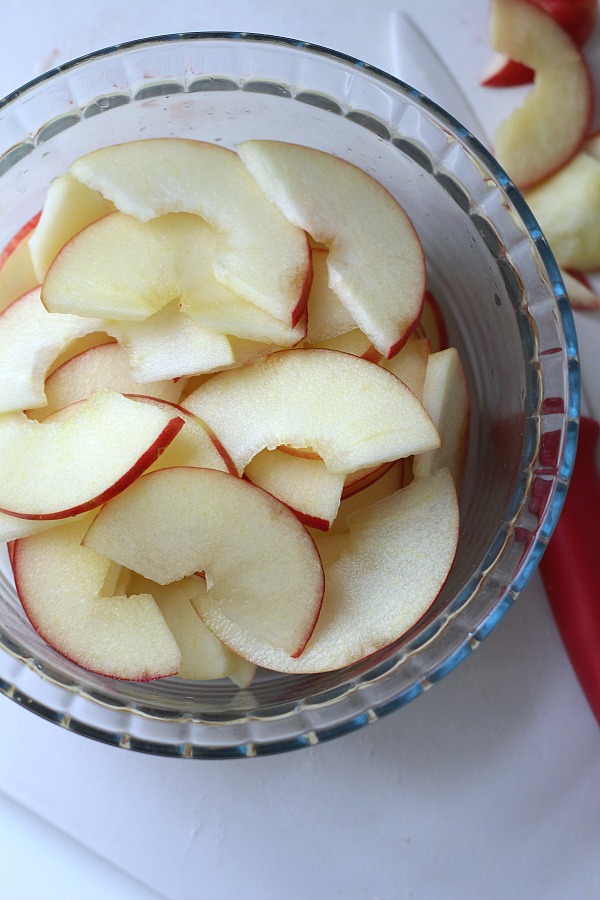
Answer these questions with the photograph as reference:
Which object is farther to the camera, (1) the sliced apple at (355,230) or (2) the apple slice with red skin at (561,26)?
(2) the apple slice with red skin at (561,26)

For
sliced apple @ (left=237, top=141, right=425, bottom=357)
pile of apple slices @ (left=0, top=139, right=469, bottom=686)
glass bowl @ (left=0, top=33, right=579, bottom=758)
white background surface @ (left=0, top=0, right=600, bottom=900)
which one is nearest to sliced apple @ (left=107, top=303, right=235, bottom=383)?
pile of apple slices @ (left=0, top=139, right=469, bottom=686)

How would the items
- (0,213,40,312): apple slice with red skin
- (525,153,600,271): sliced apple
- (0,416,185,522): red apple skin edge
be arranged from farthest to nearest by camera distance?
(525,153,600,271): sliced apple
(0,213,40,312): apple slice with red skin
(0,416,185,522): red apple skin edge

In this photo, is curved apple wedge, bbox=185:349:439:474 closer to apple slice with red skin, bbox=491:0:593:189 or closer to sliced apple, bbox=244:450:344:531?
sliced apple, bbox=244:450:344:531

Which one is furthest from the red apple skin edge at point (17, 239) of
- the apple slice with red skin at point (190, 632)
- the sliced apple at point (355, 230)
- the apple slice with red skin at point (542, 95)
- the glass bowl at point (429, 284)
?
the apple slice with red skin at point (542, 95)

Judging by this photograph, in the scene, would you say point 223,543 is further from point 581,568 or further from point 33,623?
point 581,568

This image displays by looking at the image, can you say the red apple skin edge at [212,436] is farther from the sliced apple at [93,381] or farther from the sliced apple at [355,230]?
the sliced apple at [355,230]

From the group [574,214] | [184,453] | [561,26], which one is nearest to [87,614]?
[184,453]
